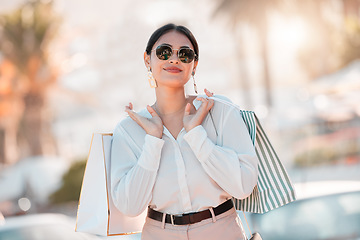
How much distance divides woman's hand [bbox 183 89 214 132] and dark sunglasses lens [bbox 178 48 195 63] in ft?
0.59

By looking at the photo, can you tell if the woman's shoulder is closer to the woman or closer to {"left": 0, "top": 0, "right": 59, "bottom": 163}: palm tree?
the woman

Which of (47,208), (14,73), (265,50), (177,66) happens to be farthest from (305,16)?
(177,66)

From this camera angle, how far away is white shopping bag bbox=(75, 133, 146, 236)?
216cm

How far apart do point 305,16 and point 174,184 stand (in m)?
23.3

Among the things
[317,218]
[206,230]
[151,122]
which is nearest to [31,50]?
[317,218]

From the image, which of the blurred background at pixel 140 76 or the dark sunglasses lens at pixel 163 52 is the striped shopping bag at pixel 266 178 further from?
the blurred background at pixel 140 76

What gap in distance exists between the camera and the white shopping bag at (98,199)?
7.09 feet

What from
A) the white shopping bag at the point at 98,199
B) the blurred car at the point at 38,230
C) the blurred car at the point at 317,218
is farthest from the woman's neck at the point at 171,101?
the blurred car at the point at 38,230

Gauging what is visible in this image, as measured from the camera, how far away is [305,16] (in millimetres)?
24047

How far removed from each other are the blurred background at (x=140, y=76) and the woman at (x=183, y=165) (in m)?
2.95

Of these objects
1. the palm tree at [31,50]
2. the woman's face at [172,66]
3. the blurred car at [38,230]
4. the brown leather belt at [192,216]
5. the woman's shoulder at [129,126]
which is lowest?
the blurred car at [38,230]

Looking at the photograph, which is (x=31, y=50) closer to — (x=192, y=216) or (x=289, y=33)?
(x=289, y=33)

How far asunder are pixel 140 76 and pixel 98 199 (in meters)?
29.5

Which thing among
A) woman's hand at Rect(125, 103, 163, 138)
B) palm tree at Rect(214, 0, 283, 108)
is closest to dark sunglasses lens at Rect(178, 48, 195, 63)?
woman's hand at Rect(125, 103, 163, 138)
